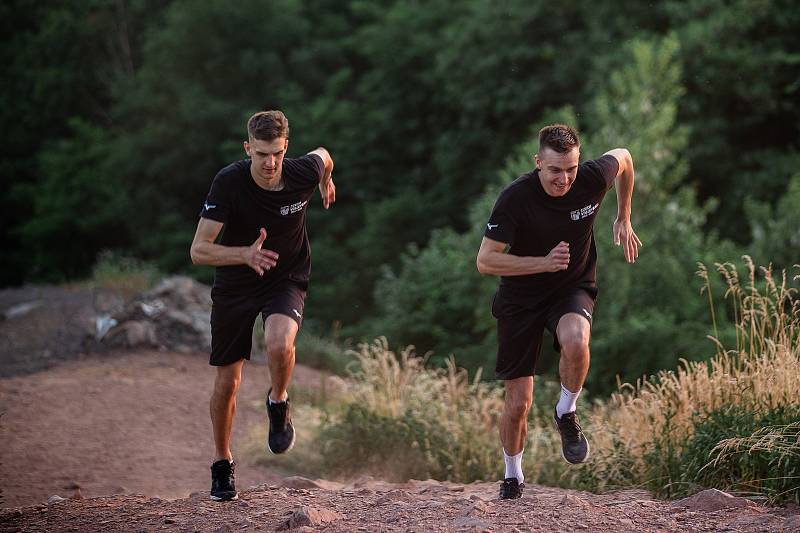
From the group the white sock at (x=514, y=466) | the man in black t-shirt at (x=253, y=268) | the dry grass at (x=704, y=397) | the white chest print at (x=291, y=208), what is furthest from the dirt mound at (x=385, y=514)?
the white chest print at (x=291, y=208)

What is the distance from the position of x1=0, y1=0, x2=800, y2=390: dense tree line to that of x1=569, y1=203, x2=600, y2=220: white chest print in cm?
738

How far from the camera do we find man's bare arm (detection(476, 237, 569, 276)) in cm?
605

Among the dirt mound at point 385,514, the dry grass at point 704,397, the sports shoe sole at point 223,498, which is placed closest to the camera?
the dirt mound at point 385,514

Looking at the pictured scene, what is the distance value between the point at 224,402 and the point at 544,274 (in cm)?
216

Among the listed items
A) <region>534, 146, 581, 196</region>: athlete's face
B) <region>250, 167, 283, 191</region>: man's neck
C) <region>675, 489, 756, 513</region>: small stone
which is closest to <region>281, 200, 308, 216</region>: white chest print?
<region>250, 167, 283, 191</region>: man's neck

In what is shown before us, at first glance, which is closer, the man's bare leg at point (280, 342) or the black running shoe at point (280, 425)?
the man's bare leg at point (280, 342)

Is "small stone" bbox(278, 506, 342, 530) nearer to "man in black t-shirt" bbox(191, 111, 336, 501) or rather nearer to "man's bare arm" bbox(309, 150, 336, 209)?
"man in black t-shirt" bbox(191, 111, 336, 501)

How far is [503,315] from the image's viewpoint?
21.6ft

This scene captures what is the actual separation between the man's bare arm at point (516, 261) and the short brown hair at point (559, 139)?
0.55 metres

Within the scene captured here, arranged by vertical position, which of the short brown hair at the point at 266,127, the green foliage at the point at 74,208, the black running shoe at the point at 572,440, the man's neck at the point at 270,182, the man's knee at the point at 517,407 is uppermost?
the green foliage at the point at 74,208

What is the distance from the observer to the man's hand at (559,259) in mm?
6047

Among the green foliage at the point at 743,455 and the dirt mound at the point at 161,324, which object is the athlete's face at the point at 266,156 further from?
the dirt mound at the point at 161,324

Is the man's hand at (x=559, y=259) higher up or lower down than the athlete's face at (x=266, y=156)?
lower down

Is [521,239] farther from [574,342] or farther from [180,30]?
[180,30]
